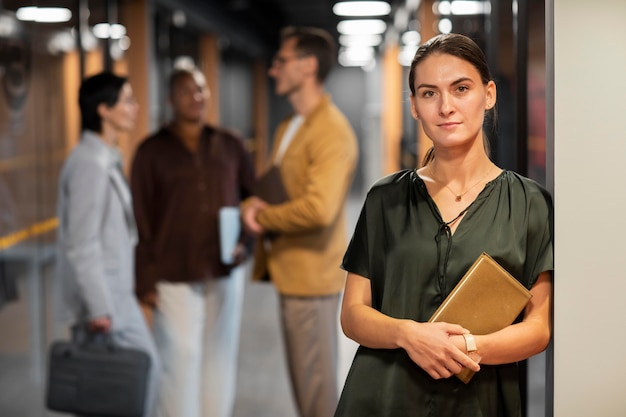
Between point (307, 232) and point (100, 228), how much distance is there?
32.5 inches

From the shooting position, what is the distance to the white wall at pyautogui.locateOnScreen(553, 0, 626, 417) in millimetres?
1849

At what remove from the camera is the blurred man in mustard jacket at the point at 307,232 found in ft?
12.2

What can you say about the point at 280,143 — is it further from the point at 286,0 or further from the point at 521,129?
the point at 286,0

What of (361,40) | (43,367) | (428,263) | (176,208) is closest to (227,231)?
(176,208)

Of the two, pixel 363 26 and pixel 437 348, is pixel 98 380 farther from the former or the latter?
pixel 363 26

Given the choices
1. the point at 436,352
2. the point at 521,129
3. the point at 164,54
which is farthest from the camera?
the point at 164,54

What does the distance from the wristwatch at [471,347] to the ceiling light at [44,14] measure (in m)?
3.17

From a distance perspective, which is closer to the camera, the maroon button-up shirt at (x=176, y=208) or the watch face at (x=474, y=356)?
the watch face at (x=474, y=356)

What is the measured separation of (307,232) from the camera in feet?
12.4

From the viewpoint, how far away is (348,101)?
78.6ft

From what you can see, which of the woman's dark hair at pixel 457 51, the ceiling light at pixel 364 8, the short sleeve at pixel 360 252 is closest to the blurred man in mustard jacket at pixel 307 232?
the short sleeve at pixel 360 252

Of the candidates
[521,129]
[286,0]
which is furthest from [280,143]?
[286,0]

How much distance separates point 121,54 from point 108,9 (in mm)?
463

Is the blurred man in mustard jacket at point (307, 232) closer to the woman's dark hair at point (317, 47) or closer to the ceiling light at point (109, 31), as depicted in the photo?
the woman's dark hair at point (317, 47)
